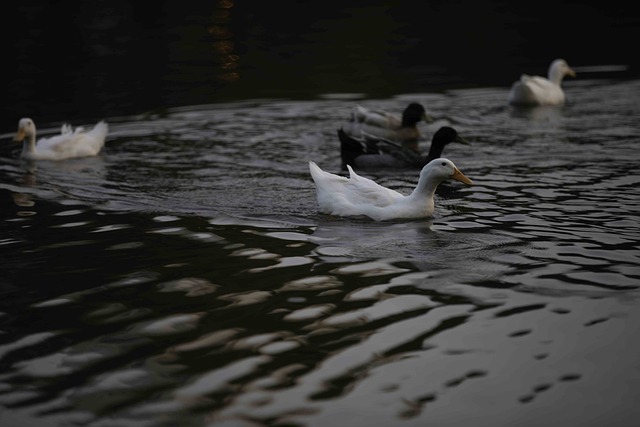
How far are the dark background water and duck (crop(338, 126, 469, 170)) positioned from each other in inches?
263

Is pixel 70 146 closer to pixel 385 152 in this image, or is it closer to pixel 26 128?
pixel 26 128

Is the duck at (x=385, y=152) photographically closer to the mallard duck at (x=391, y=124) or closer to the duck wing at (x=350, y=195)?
the mallard duck at (x=391, y=124)

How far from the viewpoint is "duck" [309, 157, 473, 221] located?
10812 millimetres

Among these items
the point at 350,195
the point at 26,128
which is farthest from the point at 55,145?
the point at 350,195

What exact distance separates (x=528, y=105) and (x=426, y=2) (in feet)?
60.1

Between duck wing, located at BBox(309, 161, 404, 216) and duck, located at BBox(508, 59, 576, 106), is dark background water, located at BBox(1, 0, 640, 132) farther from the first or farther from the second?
duck wing, located at BBox(309, 161, 404, 216)

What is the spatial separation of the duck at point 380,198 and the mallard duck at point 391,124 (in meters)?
5.28

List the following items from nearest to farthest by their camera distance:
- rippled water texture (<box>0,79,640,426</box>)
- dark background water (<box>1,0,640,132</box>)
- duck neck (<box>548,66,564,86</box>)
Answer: rippled water texture (<box>0,79,640,426</box>) < duck neck (<box>548,66,564,86</box>) < dark background water (<box>1,0,640,132</box>)

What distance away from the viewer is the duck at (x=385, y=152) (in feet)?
47.1

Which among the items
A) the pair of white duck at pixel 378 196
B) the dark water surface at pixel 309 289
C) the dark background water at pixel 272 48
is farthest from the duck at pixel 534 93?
the pair of white duck at pixel 378 196

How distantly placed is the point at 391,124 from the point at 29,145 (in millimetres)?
5564

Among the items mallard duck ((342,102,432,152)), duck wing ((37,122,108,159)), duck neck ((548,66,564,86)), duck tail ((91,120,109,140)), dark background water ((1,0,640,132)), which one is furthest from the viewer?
dark background water ((1,0,640,132))

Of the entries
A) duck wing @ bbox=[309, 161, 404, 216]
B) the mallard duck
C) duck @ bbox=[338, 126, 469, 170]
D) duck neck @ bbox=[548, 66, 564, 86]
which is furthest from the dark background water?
duck wing @ bbox=[309, 161, 404, 216]

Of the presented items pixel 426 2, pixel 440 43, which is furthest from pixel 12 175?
pixel 426 2
